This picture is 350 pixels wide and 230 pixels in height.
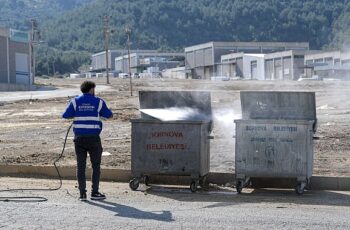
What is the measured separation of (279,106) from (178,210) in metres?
2.96

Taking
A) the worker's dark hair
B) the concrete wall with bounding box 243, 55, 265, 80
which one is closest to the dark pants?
the worker's dark hair

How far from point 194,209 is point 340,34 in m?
13.8

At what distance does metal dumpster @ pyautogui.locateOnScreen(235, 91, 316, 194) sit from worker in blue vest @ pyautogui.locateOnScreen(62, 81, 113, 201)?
226cm

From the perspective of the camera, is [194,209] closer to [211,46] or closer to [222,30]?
[211,46]

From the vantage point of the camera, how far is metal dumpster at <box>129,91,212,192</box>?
11.2 m

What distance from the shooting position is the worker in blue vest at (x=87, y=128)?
10398 millimetres

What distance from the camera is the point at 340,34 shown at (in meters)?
21.9

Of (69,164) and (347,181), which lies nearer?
(347,181)

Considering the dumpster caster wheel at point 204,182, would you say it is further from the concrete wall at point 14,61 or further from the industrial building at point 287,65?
the industrial building at point 287,65

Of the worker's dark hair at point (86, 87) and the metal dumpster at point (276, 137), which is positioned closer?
the worker's dark hair at point (86, 87)

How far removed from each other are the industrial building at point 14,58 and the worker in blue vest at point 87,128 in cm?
6347

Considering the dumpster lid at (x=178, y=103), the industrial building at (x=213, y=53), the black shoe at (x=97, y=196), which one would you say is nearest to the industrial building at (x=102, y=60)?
the industrial building at (x=213, y=53)

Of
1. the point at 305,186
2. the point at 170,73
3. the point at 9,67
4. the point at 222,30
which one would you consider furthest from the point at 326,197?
the point at 222,30

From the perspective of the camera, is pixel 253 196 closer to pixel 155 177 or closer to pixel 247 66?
pixel 155 177
